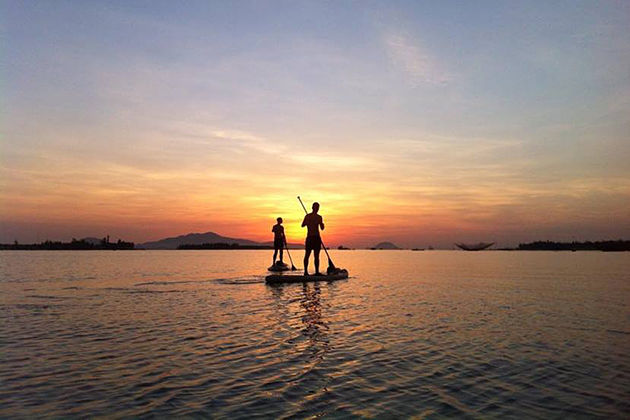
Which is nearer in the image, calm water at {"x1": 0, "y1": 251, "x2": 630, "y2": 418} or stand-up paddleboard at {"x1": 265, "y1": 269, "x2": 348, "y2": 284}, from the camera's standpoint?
calm water at {"x1": 0, "y1": 251, "x2": 630, "y2": 418}

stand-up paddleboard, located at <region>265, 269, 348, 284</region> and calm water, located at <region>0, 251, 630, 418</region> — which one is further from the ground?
stand-up paddleboard, located at <region>265, 269, 348, 284</region>

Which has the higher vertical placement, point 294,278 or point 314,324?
point 294,278

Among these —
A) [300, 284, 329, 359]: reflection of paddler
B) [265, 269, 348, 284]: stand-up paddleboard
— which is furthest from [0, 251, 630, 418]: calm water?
[265, 269, 348, 284]: stand-up paddleboard

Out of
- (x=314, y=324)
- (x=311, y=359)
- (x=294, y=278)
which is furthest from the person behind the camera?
(x=294, y=278)

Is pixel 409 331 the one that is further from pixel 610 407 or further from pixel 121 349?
pixel 121 349

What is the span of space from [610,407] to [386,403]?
3240 mm

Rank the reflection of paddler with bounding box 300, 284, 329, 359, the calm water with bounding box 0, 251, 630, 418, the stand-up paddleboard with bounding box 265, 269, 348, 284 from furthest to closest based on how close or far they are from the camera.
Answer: the stand-up paddleboard with bounding box 265, 269, 348, 284, the reflection of paddler with bounding box 300, 284, 329, 359, the calm water with bounding box 0, 251, 630, 418

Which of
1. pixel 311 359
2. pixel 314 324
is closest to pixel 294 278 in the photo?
pixel 314 324

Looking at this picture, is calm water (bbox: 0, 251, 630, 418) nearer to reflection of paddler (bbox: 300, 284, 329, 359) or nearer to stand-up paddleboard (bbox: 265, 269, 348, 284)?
reflection of paddler (bbox: 300, 284, 329, 359)

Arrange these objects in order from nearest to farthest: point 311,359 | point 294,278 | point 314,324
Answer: point 311,359 → point 314,324 → point 294,278

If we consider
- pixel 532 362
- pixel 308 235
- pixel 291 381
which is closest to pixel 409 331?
pixel 532 362

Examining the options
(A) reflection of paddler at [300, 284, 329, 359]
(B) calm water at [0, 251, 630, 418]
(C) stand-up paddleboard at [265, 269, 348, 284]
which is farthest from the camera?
(C) stand-up paddleboard at [265, 269, 348, 284]

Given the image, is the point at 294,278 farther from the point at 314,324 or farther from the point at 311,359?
the point at 311,359

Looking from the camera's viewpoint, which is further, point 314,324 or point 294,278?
point 294,278
